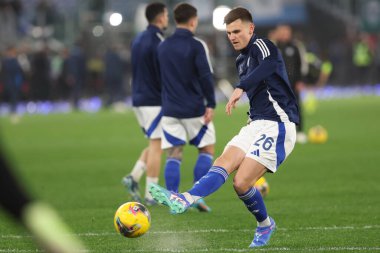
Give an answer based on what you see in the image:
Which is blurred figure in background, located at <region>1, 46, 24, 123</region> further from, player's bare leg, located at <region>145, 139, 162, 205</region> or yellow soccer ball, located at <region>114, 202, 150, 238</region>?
yellow soccer ball, located at <region>114, 202, 150, 238</region>

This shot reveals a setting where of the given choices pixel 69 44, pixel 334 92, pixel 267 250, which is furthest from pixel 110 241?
pixel 334 92

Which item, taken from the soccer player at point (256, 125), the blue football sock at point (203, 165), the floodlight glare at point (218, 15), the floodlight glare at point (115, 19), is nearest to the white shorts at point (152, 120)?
the blue football sock at point (203, 165)

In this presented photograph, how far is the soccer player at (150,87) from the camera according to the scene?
11789mm

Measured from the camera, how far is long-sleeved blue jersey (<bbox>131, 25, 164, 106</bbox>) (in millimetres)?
11805

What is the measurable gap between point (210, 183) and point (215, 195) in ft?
16.0

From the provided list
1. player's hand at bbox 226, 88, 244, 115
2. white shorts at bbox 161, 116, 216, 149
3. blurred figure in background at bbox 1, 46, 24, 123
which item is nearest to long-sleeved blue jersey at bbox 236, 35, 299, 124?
player's hand at bbox 226, 88, 244, 115

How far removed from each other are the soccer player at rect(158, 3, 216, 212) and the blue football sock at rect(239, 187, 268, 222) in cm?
270

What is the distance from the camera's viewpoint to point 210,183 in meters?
7.99

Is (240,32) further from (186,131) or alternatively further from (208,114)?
(186,131)

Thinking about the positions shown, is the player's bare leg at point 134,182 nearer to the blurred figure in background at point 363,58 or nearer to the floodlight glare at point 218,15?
the floodlight glare at point 218,15

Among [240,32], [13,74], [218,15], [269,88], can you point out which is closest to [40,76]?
[13,74]

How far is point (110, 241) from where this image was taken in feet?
29.2

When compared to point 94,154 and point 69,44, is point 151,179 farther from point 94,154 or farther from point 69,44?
point 69,44

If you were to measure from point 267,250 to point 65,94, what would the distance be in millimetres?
34925
